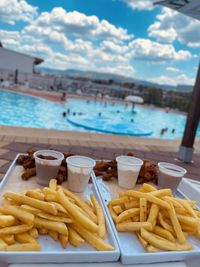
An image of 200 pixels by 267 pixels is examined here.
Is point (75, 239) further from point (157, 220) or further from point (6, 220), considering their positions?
point (157, 220)

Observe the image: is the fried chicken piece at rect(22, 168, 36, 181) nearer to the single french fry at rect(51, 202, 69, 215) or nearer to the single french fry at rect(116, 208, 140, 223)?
the single french fry at rect(51, 202, 69, 215)

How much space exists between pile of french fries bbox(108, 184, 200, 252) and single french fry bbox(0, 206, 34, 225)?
0.36 meters

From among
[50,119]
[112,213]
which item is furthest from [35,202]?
[50,119]

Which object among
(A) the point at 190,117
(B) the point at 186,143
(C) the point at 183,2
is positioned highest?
(C) the point at 183,2

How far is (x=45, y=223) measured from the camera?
90 cm

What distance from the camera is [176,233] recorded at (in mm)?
983

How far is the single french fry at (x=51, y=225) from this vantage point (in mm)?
889

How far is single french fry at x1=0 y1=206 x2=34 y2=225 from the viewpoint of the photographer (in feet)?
2.88

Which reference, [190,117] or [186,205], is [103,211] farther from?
[190,117]

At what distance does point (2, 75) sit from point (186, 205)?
76.9 feet

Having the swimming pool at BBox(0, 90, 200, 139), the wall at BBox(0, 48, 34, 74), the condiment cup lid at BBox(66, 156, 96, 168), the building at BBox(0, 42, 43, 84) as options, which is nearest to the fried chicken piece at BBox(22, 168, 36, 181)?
the condiment cup lid at BBox(66, 156, 96, 168)

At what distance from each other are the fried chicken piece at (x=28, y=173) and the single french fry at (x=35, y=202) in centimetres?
38

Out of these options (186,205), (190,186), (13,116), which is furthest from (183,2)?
(13,116)

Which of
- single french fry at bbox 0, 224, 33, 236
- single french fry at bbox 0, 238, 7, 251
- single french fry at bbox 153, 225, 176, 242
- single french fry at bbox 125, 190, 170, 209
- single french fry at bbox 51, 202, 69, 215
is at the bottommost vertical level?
single french fry at bbox 0, 238, 7, 251
